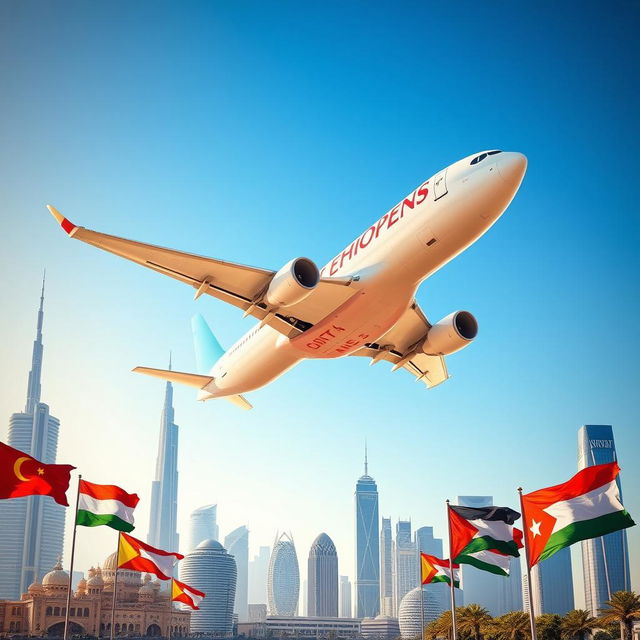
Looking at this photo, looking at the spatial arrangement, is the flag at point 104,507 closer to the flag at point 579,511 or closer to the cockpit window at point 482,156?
the flag at point 579,511

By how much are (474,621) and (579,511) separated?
5641 centimetres

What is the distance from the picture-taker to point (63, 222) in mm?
31188

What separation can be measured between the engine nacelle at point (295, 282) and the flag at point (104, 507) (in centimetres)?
1155

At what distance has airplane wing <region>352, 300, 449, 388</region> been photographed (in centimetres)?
4022

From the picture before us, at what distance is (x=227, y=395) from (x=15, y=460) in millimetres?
20037

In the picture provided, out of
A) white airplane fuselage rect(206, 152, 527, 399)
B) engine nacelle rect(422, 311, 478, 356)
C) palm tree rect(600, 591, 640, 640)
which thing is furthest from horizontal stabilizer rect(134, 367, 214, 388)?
palm tree rect(600, 591, 640, 640)

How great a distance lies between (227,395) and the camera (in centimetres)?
4572

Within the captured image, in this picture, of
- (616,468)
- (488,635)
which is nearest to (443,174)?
(616,468)

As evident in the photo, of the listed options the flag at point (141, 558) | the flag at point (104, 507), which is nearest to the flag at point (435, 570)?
the flag at point (141, 558)

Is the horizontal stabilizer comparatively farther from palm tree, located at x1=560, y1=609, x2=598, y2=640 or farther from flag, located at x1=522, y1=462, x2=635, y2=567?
palm tree, located at x1=560, y1=609, x2=598, y2=640

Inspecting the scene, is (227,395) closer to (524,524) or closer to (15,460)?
(15,460)

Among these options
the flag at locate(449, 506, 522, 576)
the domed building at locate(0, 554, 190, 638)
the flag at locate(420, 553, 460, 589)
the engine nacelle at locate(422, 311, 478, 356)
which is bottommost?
the domed building at locate(0, 554, 190, 638)

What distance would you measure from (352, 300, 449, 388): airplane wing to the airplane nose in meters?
10.7

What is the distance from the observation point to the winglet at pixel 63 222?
101 ft
